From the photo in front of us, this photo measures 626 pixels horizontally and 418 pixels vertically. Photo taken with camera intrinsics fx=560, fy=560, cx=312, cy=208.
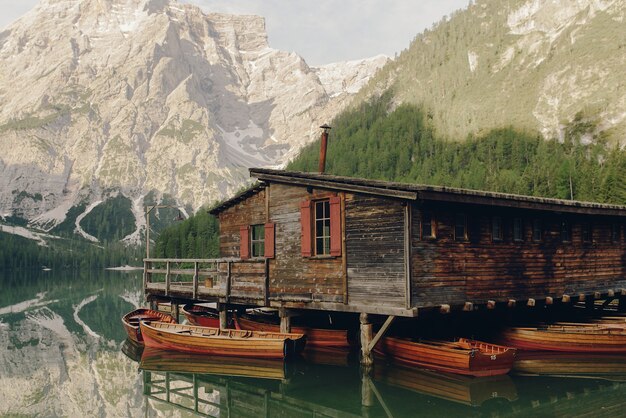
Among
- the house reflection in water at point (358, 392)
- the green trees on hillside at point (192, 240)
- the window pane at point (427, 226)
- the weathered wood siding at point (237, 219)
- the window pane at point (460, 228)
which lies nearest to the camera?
the house reflection in water at point (358, 392)

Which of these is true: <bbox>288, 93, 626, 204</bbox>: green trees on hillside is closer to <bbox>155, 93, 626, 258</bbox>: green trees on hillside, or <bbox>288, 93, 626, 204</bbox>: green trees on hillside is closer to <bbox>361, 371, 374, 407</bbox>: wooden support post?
<bbox>155, 93, 626, 258</bbox>: green trees on hillside

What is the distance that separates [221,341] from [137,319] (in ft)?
33.5

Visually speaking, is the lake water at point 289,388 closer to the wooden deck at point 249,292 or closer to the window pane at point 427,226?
the wooden deck at point 249,292

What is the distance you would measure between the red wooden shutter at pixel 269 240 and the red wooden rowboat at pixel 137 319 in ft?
28.7

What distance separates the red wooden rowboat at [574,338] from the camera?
83.0 feet

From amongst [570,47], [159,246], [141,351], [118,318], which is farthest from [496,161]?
[141,351]

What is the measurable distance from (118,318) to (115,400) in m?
30.3

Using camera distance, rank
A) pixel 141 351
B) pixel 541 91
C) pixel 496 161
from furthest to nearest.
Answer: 1. pixel 541 91
2. pixel 496 161
3. pixel 141 351

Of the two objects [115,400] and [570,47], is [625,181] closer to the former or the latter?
[115,400]

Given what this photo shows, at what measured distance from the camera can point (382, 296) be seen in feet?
72.9

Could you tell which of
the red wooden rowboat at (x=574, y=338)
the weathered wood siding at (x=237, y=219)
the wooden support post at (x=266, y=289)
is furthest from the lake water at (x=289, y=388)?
the weathered wood siding at (x=237, y=219)

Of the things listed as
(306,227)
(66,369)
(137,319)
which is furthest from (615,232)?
(66,369)

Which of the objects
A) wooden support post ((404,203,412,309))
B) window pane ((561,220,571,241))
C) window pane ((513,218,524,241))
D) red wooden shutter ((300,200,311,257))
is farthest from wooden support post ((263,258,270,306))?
window pane ((561,220,571,241))

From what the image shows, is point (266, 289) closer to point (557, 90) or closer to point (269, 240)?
point (269, 240)
